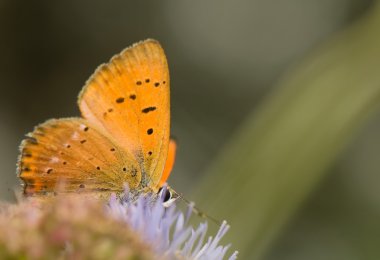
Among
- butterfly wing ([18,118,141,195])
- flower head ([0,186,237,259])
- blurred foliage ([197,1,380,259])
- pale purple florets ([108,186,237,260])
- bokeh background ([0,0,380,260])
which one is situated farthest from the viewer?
A: bokeh background ([0,0,380,260])

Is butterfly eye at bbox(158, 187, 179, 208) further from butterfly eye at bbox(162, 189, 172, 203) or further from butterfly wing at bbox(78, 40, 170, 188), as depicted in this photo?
butterfly wing at bbox(78, 40, 170, 188)

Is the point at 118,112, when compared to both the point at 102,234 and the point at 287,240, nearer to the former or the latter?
the point at 102,234

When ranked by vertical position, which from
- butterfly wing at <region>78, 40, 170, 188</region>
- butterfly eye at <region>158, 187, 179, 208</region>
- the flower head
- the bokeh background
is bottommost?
the flower head

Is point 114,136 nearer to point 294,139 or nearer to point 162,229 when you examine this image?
point 162,229

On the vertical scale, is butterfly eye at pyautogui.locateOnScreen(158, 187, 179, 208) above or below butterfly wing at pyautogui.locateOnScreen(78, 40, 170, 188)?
below

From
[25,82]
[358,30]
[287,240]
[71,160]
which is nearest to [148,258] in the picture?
[71,160]

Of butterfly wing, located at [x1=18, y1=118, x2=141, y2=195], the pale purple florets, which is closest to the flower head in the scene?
the pale purple florets

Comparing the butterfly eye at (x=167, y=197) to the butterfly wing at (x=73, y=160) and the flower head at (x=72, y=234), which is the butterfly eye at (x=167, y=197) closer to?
the butterfly wing at (x=73, y=160)
